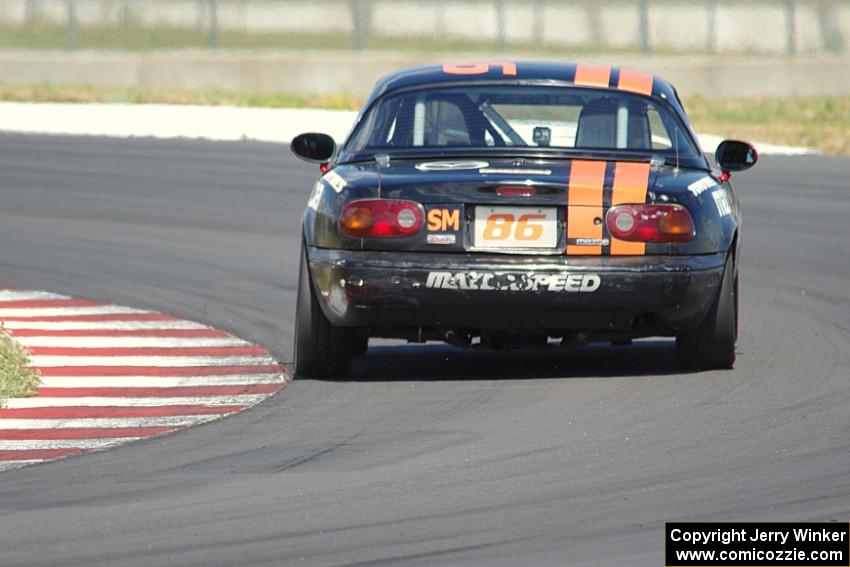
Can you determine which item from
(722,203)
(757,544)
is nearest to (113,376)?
(722,203)

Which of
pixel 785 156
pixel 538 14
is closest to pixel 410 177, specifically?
pixel 785 156

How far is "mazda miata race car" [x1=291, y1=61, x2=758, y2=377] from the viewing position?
786cm

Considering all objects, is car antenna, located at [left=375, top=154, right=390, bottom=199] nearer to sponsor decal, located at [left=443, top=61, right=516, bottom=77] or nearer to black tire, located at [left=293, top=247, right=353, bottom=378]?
black tire, located at [left=293, top=247, right=353, bottom=378]

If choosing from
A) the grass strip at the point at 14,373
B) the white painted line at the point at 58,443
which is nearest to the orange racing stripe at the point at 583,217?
the white painted line at the point at 58,443

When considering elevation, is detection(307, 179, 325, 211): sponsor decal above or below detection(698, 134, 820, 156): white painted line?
above

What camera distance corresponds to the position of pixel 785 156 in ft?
65.9

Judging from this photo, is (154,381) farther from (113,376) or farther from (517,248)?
(517,248)

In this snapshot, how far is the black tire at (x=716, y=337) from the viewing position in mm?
8234

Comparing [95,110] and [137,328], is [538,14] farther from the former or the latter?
[137,328]

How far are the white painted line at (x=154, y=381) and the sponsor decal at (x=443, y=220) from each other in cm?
114

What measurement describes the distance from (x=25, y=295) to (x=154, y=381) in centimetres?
313

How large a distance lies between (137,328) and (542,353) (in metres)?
2.36

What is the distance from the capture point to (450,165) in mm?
8125

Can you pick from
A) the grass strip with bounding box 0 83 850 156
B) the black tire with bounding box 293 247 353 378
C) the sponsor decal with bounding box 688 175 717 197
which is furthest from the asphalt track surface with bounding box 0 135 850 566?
the grass strip with bounding box 0 83 850 156
